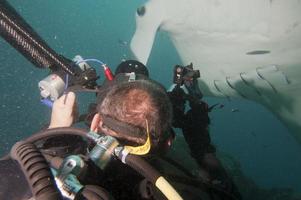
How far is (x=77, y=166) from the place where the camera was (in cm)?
132

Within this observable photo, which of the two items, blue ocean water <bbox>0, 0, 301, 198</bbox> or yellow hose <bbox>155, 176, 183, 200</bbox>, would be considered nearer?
yellow hose <bbox>155, 176, 183, 200</bbox>

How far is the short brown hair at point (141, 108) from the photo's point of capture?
1.73 meters

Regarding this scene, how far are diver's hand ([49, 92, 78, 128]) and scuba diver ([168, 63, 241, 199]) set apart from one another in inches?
31.0

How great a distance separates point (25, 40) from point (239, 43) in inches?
121

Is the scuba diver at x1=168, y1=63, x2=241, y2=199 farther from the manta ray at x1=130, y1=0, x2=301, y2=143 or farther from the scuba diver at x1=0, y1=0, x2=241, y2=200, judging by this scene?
the manta ray at x1=130, y1=0, x2=301, y2=143

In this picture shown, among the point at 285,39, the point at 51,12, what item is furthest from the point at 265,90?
the point at 51,12

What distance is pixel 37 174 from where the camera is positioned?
1112mm

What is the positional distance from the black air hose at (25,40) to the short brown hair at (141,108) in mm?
972

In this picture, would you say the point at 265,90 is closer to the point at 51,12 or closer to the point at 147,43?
the point at 147,43

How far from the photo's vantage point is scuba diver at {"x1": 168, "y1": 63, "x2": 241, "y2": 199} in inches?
111

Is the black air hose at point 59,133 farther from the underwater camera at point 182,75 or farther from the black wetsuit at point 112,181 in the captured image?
the underwater camera at point 182,75

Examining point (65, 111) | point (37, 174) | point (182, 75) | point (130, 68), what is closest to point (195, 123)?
point (182, 75)

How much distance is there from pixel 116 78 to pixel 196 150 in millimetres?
1057

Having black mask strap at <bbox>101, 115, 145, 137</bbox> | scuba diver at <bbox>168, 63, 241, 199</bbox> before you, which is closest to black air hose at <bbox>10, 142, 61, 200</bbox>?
black mask strap at <bbox>101, 115, 145, 137</bbox>
